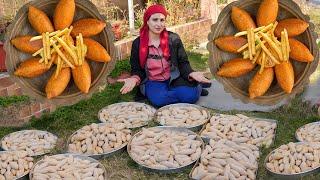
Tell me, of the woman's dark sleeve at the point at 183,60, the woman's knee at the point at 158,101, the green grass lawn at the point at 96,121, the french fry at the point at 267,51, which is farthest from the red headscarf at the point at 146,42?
the french fry at the point at 267,51

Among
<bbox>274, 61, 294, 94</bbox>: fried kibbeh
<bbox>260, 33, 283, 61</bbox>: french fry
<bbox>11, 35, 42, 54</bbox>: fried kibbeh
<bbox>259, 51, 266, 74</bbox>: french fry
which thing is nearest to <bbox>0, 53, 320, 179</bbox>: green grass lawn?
<bbox>274, 61, 294, 94</bbox>: fried kibbeh

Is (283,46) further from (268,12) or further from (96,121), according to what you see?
(96,121)

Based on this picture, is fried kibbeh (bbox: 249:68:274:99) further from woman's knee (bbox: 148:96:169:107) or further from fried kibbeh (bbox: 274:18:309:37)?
woman's knee (bbox: 148:96:169:107)

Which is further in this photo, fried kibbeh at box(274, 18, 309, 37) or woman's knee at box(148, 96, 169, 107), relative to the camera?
woman's knee at box(148, 96, 169, 107)

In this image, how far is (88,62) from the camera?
293 cm

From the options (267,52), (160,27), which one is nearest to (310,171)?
(267,52)

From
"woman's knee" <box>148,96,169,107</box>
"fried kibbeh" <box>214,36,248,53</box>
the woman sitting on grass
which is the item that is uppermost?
"fried kibbeh" <box>214,36,248,53</box>

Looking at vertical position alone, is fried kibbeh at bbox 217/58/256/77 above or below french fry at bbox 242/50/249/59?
below

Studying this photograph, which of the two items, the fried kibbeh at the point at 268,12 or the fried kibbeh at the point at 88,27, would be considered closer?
the fried kibbeh at the point at 268,12

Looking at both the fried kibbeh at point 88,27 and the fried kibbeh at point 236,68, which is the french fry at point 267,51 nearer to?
the fried kibbeh at point 236,68

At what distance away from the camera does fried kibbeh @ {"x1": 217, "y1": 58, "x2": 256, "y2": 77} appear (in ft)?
8.96

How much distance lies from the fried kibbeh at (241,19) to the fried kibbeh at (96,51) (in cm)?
83

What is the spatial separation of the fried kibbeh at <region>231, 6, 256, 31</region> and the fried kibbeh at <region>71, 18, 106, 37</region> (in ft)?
2.68

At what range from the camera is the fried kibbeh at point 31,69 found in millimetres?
2723
